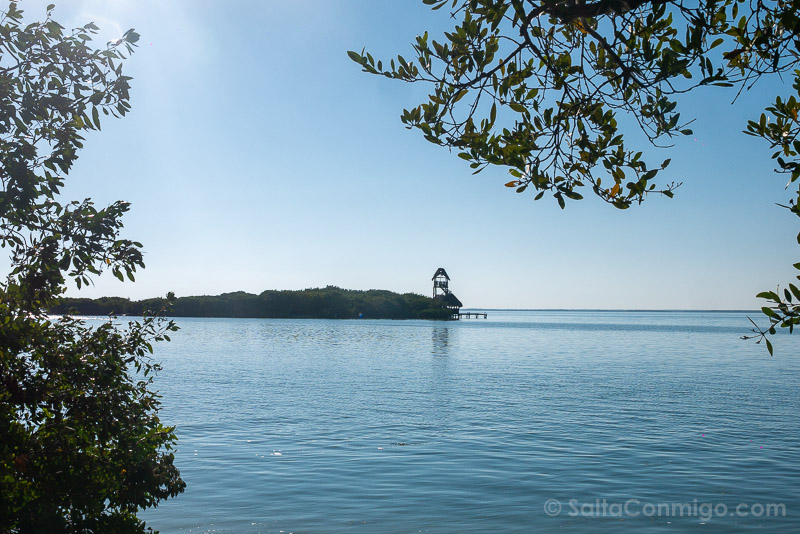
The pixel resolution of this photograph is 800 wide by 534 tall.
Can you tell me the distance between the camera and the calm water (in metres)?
11.9

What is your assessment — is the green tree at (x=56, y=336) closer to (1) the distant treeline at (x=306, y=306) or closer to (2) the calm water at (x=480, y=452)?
(2) the calm water at (x=480, y=452)

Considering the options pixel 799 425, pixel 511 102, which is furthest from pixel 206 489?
pixel 799 425

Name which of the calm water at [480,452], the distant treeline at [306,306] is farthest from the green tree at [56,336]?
the distant treeline at [306,306]

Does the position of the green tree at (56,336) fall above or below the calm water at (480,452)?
above

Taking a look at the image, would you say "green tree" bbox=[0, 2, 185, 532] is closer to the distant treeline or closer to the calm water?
the calm water

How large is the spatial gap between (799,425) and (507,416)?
402 inches

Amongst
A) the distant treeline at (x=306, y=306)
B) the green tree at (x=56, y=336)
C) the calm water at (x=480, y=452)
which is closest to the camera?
the green tree at (x=56, y=336)

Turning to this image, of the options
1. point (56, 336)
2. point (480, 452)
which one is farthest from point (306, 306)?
point (56, 336)

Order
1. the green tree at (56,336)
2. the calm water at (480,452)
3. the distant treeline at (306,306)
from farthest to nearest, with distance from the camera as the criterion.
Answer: the distant treeline at (306,306), the calm water at (480,452), the green tree at (56,336)

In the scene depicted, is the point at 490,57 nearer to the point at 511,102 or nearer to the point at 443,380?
the point at 511,102

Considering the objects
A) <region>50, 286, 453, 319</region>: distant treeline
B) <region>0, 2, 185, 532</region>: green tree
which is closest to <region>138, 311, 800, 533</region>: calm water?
<region>0, 2, 185, 532</region>: green tree

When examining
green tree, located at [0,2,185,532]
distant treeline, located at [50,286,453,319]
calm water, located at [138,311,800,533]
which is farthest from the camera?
distant treeline, located at [50,286,453,319]

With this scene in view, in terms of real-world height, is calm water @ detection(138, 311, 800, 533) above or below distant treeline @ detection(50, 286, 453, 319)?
below

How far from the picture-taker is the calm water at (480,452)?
1188cm
